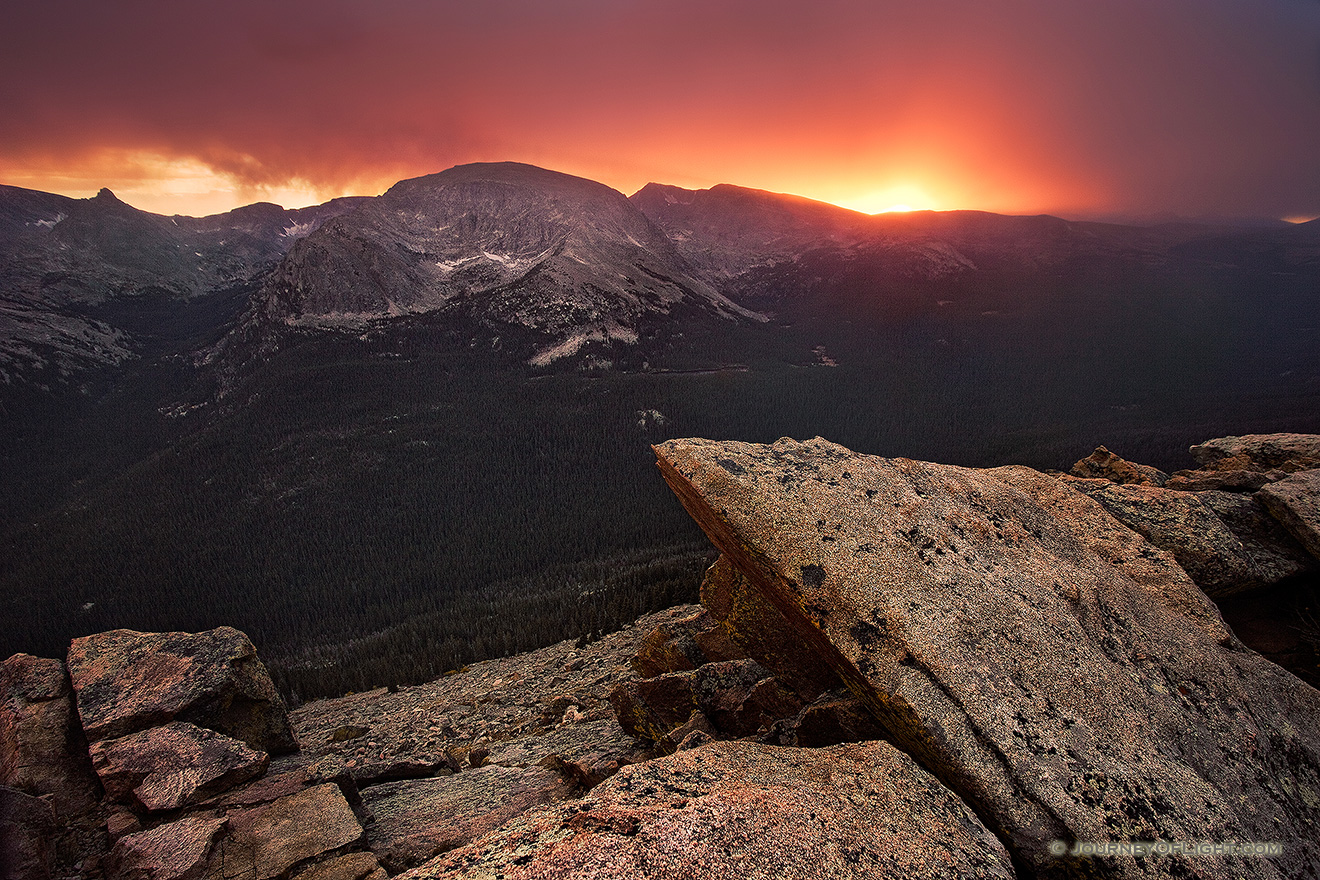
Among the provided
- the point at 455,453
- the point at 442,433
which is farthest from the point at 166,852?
the point at 442,433

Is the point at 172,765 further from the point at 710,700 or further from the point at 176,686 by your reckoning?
the point at 710,700

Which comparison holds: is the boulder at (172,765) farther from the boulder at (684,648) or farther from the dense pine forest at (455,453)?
the dense pine forest at (455,453)

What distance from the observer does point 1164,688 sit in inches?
344

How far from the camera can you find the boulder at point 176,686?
11.5 meters

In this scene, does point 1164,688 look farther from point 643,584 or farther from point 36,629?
point 36,629

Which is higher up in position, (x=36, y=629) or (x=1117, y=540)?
(x=1117, y=540)

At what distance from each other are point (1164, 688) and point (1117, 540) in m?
4.75

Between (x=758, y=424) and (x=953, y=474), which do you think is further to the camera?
(x=758, y=424)

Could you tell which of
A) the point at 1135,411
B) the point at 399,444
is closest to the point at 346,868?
the point at 399,444

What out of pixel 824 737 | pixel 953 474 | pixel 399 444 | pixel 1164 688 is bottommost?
pixel 399 444

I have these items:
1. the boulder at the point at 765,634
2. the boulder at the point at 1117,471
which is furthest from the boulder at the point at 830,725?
the boulder at the point at 1117,471

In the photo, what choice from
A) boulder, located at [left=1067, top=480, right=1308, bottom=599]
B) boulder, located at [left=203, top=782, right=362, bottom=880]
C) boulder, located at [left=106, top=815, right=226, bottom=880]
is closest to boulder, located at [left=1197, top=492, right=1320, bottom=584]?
boulder, located at [left=1067, top=480, right=1308, bottom=599]

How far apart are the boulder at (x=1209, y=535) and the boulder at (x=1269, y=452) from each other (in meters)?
5.14

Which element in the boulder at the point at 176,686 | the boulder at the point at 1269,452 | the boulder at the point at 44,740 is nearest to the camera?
the boulder at the point at 44,740
